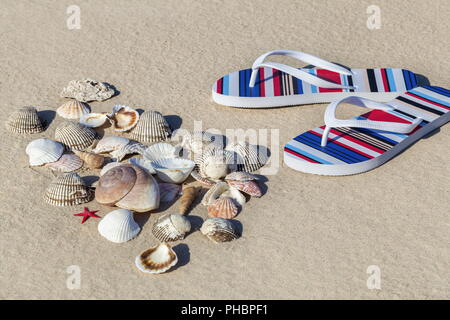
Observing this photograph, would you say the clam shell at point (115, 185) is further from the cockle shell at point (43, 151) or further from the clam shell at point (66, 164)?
the cockle shell at point (43, 151)

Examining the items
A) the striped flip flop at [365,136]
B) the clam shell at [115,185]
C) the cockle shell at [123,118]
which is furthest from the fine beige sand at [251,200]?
the cockle shell at [123,118]

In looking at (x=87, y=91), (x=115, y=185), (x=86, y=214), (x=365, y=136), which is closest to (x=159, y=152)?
(x=115, y=185)

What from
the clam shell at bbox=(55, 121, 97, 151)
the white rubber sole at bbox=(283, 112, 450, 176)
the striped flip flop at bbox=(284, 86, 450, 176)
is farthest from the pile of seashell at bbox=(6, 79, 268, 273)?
the striped flip flop at bbox=(284, 86, 450, 176)

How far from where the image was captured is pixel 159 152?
6.64 m

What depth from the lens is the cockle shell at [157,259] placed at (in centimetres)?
544

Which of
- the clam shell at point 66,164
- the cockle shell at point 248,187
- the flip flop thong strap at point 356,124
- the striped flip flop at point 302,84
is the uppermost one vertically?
the striped flip flop at point 302,84

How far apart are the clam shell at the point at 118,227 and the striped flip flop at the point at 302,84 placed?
219 centimetres

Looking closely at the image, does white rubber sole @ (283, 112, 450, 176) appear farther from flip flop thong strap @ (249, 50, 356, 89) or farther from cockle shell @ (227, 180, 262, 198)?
flip flop thong strap @ (249, 50, 356, 89)

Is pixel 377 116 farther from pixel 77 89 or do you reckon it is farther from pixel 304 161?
pixel 77 89

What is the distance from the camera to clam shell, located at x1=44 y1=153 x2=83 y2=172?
6.61 m

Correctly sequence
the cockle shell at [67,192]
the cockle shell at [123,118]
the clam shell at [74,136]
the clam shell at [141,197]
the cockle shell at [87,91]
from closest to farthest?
the clam shell at [141,197], the cockle shell at [67,192], the clam shell at [74,136], the cockle shell at [123,118], the cockle shell at [87,91]

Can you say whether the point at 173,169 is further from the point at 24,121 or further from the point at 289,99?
the point at 24,121

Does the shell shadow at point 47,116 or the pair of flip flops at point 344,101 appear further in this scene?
the shell shadow at point 47,116
